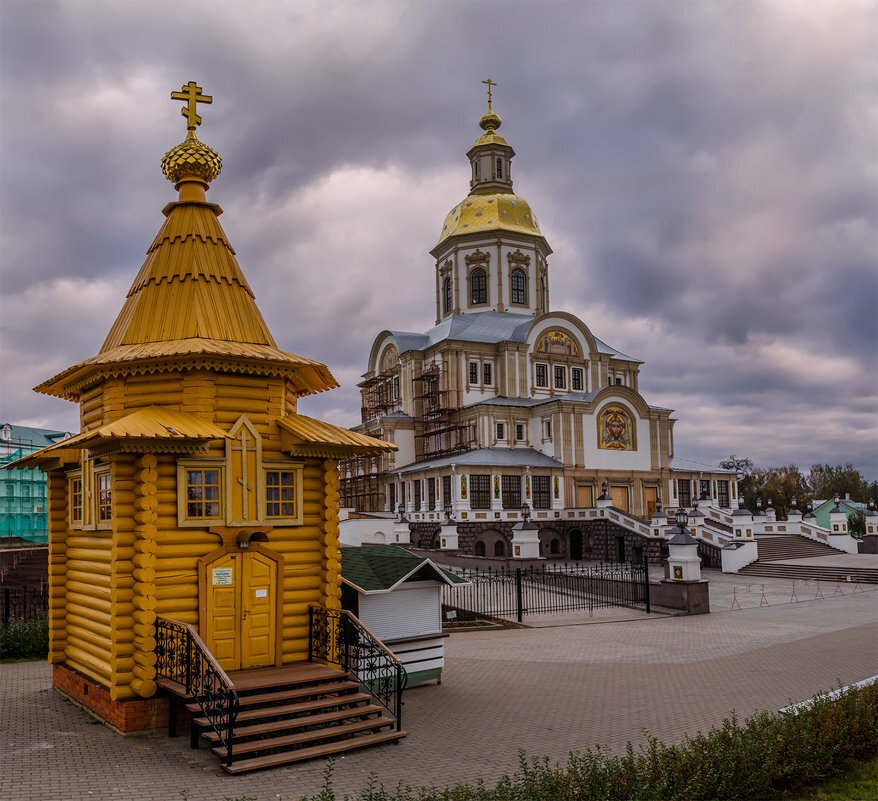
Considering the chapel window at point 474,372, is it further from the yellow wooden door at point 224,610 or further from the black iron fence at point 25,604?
the yellow wooden door at point 224,610

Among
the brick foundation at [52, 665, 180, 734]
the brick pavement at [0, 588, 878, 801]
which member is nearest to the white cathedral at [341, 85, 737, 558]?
the brick pavement at [0, 588, 878, 801]

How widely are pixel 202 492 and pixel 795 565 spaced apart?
27487mm

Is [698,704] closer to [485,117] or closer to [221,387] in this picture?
[221,387]

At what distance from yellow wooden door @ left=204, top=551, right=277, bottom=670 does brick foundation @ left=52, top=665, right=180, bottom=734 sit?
1.04 meters

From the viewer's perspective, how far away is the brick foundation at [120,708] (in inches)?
437

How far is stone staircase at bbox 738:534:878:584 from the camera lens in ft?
99.9

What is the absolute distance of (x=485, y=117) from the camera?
5550 centimetres

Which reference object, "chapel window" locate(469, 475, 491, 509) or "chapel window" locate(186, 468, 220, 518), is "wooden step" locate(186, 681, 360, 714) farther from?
"chapel window" locate(469, 475, 491, 509)

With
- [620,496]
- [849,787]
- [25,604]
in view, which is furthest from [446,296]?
[849,787]

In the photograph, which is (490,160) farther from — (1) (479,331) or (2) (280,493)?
(2) (280,493)

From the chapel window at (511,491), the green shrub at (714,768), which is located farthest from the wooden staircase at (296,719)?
the chapel window at (511,491)

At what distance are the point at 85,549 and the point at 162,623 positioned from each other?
2.63 m

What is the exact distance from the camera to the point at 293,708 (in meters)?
10.7

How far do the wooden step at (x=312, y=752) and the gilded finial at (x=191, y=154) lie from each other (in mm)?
9538
